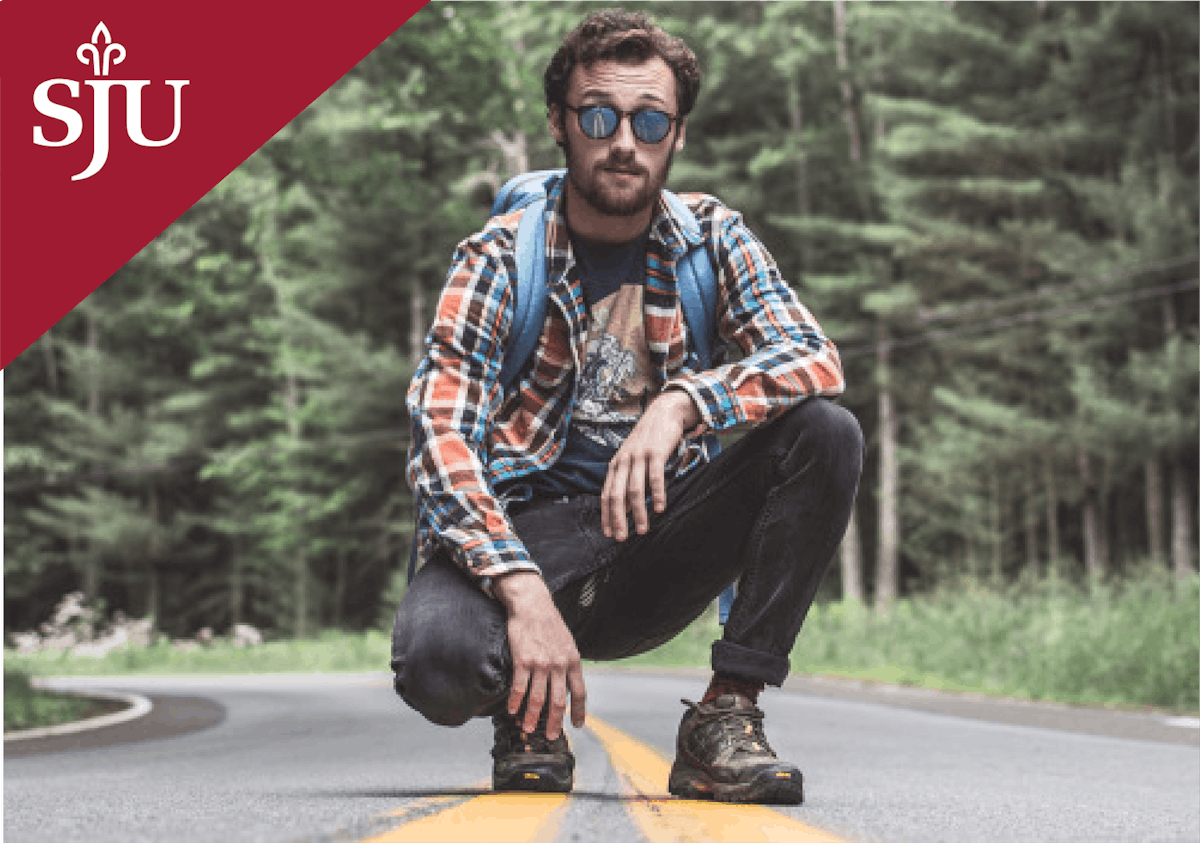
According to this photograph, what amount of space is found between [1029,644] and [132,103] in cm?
982

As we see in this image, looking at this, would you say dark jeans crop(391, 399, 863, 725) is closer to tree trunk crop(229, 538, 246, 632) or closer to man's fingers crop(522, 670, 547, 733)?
man's fingers crop(522, 670, 547, 733)

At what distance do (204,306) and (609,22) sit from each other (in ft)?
111

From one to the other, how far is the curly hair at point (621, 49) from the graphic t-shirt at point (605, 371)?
0.39 m

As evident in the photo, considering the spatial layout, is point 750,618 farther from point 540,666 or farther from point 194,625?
point 194,625

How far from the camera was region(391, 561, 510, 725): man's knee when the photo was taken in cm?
311

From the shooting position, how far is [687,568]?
367 centimetres

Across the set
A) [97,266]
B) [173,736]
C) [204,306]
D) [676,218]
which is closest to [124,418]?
[204,306]

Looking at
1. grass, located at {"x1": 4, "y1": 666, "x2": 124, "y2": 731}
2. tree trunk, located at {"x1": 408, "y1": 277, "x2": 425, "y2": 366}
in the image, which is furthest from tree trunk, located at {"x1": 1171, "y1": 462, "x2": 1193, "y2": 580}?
grass, located at {"x1": 4, "y1": 666, "x2": 124, "y2": 731}

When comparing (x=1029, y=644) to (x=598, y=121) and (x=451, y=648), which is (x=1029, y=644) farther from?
(x=451, y=648)

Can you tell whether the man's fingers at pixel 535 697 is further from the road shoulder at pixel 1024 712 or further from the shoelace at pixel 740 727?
the road shoulder at pixel 1024 712

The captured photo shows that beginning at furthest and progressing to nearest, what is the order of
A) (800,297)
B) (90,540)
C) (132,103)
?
(90,540) < (800,297) < (132,103)

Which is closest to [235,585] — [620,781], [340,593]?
[340,593]

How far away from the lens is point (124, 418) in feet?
132

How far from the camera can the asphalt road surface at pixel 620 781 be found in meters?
2.68
